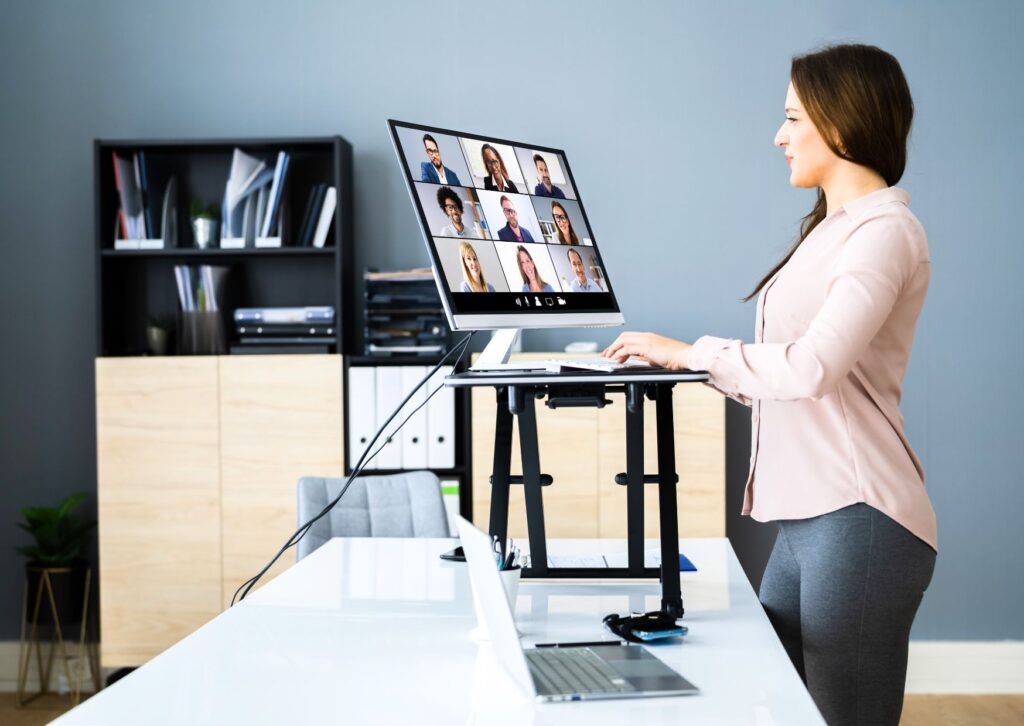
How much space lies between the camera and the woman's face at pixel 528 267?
6.03ft

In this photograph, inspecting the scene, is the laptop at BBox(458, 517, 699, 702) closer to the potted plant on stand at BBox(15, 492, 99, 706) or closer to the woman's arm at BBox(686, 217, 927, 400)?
the woman's arm at BBox(686, 217, 927, 400)

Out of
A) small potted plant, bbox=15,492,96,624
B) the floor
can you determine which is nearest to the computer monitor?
the floor

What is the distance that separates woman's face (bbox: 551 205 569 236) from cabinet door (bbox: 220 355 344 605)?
1.78m

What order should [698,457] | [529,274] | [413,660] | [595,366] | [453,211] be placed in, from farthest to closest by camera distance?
1. [698,457]
2. [529,274]
3. [453,211]
4. [595,366]
5. [413,660]

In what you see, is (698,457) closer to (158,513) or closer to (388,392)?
(388,392)

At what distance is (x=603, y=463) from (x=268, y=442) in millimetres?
1206

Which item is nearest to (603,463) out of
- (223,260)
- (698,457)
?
(698,457)

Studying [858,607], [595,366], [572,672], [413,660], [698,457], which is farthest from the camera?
[698,457]

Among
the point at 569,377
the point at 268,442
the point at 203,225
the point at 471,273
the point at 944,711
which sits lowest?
the point at 944,711

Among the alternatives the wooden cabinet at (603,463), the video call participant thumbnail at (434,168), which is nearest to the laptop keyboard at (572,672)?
the video call participant thumbnail at (434,168)

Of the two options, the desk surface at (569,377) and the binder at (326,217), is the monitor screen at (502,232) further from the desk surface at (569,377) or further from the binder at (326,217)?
the binder at (326,217)

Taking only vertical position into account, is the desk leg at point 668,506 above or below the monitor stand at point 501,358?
below

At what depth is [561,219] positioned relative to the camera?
6.43 ft

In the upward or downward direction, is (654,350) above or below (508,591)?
above
